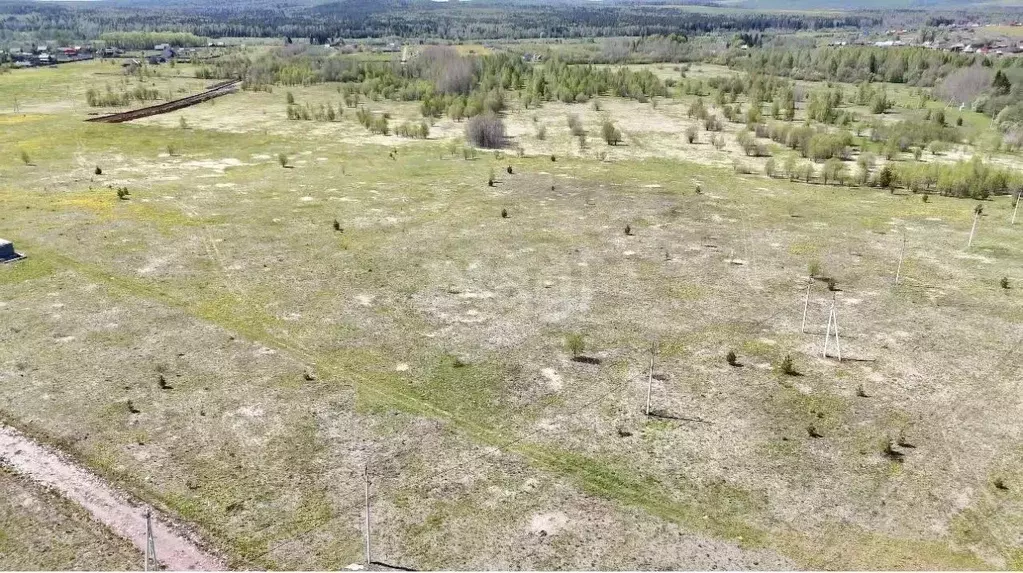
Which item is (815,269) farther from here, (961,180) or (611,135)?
(611,135)

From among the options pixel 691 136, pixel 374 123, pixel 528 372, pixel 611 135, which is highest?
pixel 691 136

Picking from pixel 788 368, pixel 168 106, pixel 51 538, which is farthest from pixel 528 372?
pixel 168 106

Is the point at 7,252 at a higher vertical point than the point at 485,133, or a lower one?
lower

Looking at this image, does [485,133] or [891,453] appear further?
[485,133]

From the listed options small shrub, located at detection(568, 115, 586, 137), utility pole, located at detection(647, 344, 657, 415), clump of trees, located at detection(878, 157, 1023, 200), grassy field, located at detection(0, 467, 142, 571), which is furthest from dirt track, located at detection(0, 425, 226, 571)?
small shrub, located at detection(568, 115, 586, 137)

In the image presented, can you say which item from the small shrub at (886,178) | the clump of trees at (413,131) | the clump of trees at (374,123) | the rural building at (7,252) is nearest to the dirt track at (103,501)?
the rural building at (7,252)

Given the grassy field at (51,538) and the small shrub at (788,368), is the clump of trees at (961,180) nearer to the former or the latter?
the small shrub at (788,368)

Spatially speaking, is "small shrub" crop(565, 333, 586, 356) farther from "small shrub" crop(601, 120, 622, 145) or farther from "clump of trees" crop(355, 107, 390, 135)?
"clump of trees" crop(355, 107, 390, 135)

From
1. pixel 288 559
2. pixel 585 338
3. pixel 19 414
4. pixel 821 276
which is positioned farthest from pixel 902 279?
pixel 19 414

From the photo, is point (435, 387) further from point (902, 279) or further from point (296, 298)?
point (902, 279)
